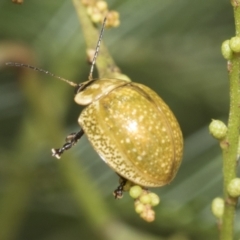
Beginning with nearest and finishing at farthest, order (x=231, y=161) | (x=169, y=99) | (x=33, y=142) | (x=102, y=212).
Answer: (x=231, y=161) < (x=102, y=212) < (x=33, y=142) < (x=169, y=99)

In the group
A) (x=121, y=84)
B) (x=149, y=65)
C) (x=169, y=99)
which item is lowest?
(x=169, y=99)

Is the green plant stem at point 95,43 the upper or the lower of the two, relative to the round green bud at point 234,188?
upper

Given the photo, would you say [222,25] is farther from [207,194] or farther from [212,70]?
[207,194]

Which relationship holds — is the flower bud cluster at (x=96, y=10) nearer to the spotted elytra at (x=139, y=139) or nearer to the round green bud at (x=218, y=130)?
the spotted elytra at (x=139, y=139)

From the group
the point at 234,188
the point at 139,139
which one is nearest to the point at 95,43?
the point at 139,139

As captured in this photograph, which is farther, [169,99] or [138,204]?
[169,99]

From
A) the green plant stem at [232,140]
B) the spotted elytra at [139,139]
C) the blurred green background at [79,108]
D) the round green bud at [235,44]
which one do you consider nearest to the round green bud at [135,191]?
the spotted elytra at [139,139]

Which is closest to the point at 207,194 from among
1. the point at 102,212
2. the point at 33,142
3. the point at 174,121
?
the point at 102,212
